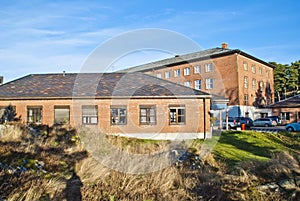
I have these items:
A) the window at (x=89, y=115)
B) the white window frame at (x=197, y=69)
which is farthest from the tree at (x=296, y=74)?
the window at (x=89, y=115)

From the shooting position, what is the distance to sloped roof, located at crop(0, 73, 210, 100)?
22.8 metres

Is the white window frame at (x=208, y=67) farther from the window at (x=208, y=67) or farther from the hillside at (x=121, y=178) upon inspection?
the hillside at (x=121, y=178)

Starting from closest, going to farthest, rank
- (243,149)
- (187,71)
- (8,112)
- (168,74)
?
(243,149)
(8,112)
(187,71)
(168,74)

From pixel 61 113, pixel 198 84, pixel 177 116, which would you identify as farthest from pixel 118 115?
pixel 198 84

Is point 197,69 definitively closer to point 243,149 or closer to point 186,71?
point 186,71

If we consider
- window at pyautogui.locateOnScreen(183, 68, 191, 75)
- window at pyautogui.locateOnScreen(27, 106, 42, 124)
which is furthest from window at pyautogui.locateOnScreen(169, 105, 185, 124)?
window at pyautogui.locateOnScreen(183, 68, 191, 75)

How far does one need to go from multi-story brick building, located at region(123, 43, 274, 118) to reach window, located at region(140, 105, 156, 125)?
31.2 m

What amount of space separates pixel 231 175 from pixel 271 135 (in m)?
16.0

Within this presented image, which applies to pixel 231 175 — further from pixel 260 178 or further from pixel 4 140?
pixel 4 140

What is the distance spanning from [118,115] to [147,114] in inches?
86.1

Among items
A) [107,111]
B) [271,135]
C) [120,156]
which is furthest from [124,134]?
[120,156]

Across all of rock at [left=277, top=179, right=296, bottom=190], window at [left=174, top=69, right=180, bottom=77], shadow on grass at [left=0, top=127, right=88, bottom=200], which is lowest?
rock at [left=277, top=179, right=296, bottom=190]

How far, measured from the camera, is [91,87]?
24.1 metres

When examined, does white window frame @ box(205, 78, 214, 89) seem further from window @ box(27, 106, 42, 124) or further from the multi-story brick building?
window @ box(27, 106, 42, 124)
